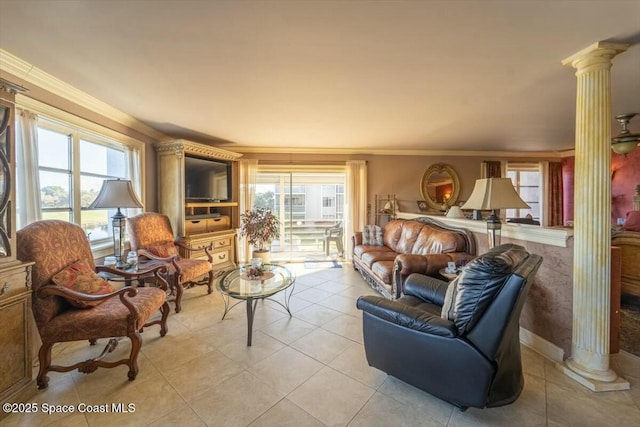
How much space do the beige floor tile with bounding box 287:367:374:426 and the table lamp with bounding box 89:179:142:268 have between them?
87.5 inches

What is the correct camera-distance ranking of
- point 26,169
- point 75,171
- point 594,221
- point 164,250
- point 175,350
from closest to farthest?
point 594,221, point 26,169, point 175,350, point 75,171, point 164,250

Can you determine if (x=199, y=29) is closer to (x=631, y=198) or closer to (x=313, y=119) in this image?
(x=313, y=119)

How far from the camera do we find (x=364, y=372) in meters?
2.00

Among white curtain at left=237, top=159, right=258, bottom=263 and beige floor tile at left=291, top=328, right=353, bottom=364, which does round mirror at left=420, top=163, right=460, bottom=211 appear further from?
beige floor tile at left=291, top=328, right=353, bottom=364

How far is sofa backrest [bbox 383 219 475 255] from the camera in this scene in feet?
10.7

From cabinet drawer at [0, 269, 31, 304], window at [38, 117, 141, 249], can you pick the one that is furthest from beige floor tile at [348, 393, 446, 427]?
window at [38, 117, 141, 249]

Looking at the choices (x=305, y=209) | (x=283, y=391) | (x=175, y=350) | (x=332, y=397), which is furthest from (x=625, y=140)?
(x=175, y=350)

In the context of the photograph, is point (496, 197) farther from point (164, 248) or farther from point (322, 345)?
point (164, 248)

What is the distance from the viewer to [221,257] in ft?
15.1

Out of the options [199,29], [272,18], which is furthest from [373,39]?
[199,29]

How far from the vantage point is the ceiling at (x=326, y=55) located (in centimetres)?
149

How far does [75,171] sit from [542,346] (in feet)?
15.9

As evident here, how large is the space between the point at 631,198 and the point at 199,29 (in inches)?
290

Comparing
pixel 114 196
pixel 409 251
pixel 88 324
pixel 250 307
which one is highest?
pixel 114 196
